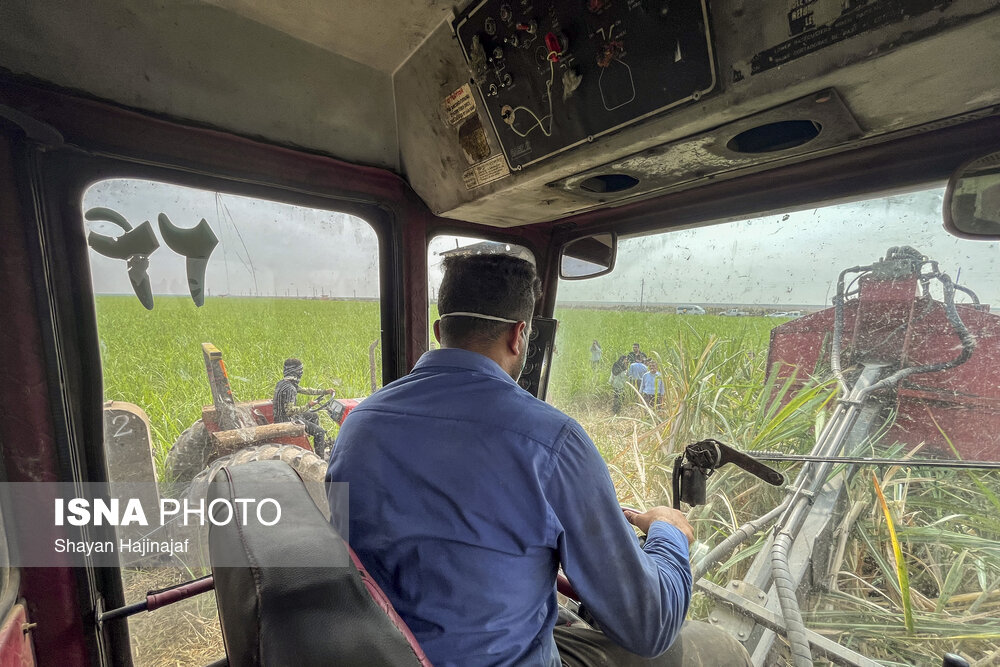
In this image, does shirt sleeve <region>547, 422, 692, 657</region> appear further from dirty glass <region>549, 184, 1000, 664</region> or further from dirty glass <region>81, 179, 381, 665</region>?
dirty glass <region>81, 179, 381, 665</region>

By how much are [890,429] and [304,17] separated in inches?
87.8

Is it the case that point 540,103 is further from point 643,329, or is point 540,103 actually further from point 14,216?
point 14,216

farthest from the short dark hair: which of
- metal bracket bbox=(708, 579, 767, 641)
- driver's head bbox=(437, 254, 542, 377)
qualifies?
metal bracket bbox=(708, 579, 767, 641)

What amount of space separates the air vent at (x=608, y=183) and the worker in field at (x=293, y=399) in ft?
4.47

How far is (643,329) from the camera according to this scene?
1929 millimetres

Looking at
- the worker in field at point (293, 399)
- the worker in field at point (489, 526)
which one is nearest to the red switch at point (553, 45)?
the worker in field at point (489, 526)

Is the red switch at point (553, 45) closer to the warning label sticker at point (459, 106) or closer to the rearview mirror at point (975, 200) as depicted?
the warning label sticker at point (459, 106)

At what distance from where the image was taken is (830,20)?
0.72 meters

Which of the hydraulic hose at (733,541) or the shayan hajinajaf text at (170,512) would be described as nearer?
the shayan hajinajaf text at (170,512)

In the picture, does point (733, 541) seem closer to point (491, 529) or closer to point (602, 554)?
point (602, 554)

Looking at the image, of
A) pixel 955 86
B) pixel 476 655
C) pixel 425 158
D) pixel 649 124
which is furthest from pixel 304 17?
pixel 476 655

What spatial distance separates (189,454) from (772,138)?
2176 mm

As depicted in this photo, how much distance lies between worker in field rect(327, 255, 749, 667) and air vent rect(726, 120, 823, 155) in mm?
861

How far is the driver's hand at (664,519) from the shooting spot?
1.30 m
